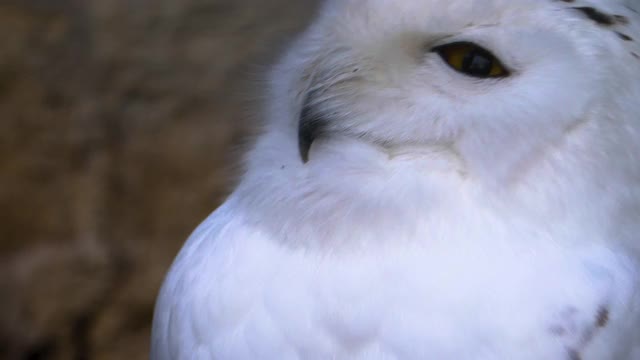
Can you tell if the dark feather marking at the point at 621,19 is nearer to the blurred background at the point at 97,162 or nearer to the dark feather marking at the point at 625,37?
the dark feather marking at the point at 625,37

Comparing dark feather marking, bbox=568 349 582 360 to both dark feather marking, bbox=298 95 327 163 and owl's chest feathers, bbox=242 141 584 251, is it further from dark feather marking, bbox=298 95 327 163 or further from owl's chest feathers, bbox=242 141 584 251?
dark feather marking, bbox=298 95 327 163

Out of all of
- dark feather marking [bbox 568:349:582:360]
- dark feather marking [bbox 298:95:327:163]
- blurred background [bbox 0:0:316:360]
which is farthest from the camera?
blurred background [bbox 0:0:316:360]

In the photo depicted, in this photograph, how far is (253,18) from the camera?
2.52 meters

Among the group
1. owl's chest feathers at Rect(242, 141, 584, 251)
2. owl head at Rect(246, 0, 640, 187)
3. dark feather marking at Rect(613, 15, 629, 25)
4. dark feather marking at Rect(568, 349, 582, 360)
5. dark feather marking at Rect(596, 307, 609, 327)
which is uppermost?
dark feather marking at Rect(613, 15, 629, 25)

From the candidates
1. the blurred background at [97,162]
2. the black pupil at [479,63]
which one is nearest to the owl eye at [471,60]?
the black pupil at [479,63]

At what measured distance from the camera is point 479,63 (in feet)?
3.93

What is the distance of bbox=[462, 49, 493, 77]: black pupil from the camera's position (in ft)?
3.93

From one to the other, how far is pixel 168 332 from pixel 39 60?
5.35 ft

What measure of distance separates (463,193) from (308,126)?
0.76ft

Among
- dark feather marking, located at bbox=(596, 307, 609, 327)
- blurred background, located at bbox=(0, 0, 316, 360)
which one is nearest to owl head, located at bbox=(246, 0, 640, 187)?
dark feather marking, located at bbox=(596, 307, 609, 327)

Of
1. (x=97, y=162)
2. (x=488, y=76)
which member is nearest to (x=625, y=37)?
(x=488, y=76)

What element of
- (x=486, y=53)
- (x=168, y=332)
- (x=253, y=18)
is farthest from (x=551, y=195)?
(x=253, y=18)

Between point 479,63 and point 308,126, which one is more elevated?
point 479,63

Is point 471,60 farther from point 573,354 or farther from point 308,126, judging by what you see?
point 573,354
